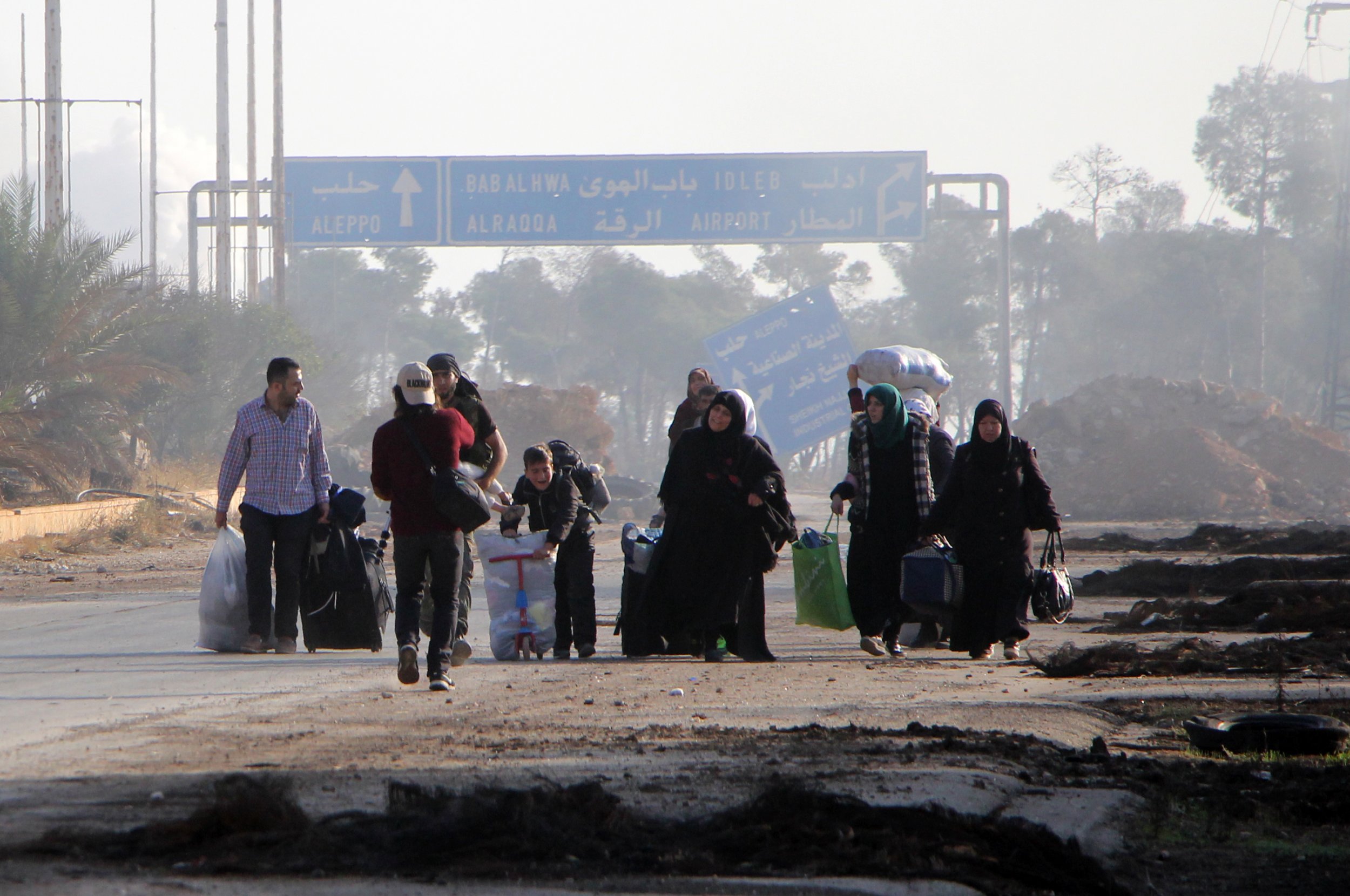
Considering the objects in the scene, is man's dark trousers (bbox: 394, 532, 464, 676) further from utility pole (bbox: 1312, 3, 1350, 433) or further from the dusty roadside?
utility pole (bbox: 1312, 3, 1350, 433)

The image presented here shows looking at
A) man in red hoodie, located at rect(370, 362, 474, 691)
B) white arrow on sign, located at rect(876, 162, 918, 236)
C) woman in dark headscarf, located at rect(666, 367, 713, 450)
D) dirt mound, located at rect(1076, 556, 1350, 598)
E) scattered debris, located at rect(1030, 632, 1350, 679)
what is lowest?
scattered debris, located at rect(1030, 632, 1350, 679)

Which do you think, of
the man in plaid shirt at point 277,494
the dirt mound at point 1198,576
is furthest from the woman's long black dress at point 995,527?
the dirt mound at point 1198,576

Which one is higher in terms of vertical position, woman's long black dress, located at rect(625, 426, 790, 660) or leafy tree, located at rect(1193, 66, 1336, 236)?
leafy tree, located at rect(1193, 66, 1336, 236)

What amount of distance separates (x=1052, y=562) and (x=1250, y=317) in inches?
2226

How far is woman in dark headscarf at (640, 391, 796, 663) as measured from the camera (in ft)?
27.8

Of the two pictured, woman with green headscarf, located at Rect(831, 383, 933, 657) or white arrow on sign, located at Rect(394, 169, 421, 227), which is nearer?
woman with green headscarf, located at Rect(831, 383, 933, 657)

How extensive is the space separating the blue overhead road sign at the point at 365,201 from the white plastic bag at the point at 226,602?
21.1m

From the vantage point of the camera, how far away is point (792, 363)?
1875 centimetres

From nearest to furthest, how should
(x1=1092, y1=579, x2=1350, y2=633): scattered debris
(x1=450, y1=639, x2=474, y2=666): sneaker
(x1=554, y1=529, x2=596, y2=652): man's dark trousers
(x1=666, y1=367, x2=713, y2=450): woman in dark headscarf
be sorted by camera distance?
(x1=450, y1=639, x2=474, y2=666): sneaker
(x1=554, y1=529, x2=596, y2=652): man's dark trousers
(x1=666, y1=367, x2=713, y2=450): woman in dark headscarf
(x1=1092, y1=579, x2=1350, y2=633): scattered debris

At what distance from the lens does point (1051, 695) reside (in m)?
7.22

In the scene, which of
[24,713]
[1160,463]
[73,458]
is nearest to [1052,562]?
[24,713]

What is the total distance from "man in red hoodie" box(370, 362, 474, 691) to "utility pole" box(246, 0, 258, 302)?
25.8m

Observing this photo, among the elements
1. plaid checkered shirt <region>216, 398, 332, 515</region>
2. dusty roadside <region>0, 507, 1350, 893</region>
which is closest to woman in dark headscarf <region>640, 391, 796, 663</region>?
dusty roadside <region>0, 507, 1350, 893</region>

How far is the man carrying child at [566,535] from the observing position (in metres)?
8.51
